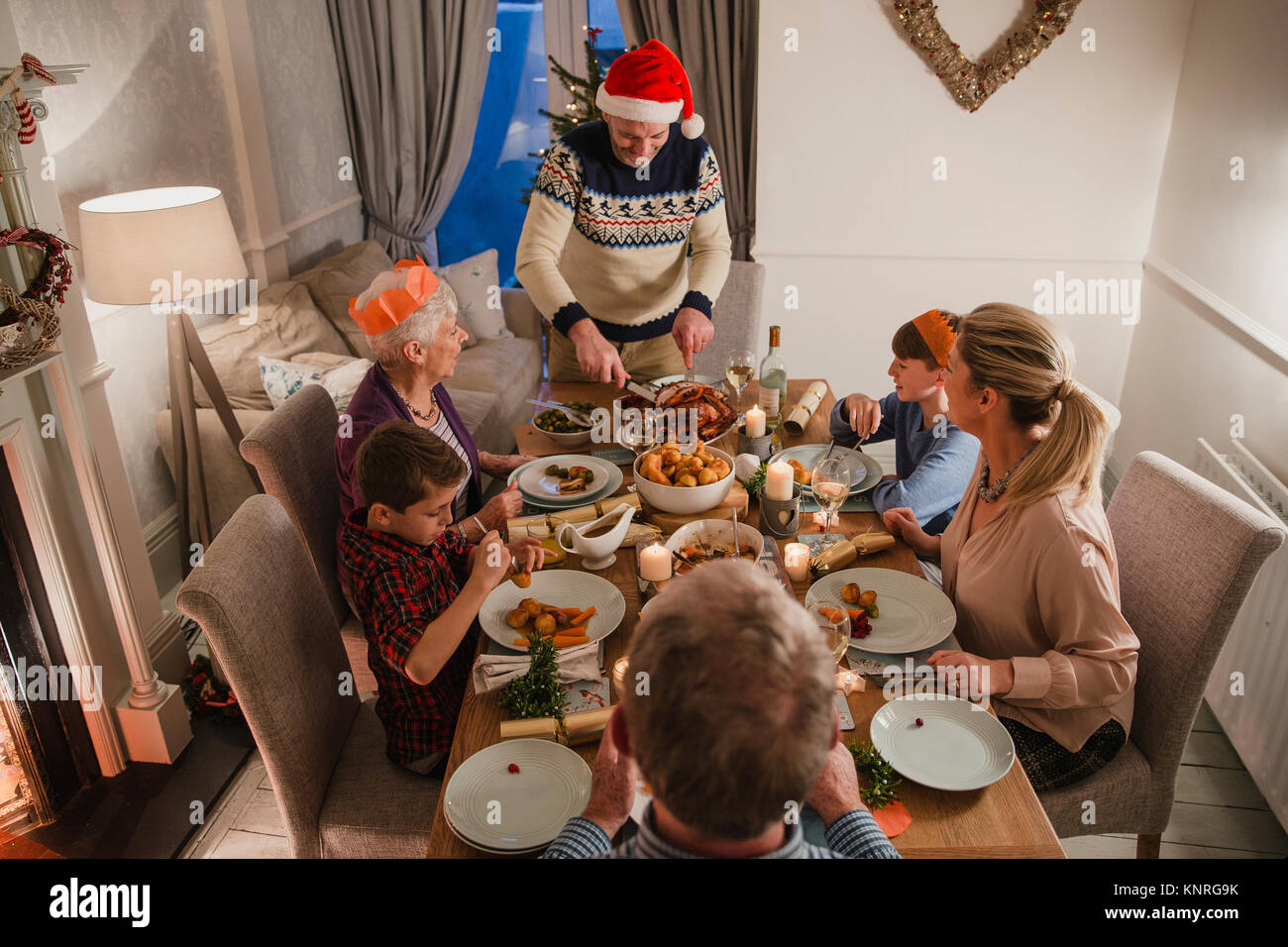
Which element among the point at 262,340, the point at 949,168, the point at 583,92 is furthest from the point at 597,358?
the point at 583,92

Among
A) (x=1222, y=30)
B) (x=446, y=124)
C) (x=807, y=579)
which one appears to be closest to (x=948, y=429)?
(x=807, y=579)

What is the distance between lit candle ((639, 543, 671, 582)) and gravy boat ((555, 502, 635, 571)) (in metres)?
0.12

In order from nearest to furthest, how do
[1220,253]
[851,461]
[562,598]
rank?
[562,598] < [851,461] < [1220,253]

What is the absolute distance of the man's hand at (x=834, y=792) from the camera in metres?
1.12

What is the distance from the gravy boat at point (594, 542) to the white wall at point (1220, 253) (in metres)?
1.80

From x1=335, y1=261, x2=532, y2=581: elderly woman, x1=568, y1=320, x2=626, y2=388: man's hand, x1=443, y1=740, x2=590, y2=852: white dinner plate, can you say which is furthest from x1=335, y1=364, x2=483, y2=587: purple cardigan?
x1=443, y1=740, x2=590, y2=852: white dinner plate

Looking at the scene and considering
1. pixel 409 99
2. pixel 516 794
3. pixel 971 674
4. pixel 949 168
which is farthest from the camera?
pixel 409 99

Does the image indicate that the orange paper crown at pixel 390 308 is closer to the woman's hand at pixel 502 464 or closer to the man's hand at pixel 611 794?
the woman's hand at pixel 502 464

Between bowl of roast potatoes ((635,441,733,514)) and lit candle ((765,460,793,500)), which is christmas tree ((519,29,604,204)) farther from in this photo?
lit candle ((765,460,793,500))

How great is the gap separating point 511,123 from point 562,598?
4.03m

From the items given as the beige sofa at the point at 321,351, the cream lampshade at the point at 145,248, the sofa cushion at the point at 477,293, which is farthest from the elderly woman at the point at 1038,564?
the sofa cushion at the point at 477,293

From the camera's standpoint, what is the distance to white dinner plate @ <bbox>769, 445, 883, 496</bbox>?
2.05 m

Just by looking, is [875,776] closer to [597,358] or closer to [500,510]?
[500,510]

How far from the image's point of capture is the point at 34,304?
1.99 metres
